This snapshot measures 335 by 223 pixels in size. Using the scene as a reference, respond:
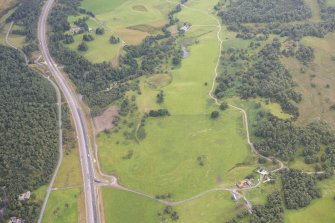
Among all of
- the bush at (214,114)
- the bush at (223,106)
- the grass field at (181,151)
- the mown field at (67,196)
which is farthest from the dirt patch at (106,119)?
the bush at (223,106)

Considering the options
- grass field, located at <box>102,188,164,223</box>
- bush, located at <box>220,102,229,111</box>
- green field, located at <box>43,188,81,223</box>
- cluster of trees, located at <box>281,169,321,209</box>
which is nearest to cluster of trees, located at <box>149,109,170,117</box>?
bush, located at <box>220,102,229,111</box>

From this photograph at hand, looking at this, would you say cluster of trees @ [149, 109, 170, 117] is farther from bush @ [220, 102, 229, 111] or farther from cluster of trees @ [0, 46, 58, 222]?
cluster of trees @ [0, 46, 58, 222]

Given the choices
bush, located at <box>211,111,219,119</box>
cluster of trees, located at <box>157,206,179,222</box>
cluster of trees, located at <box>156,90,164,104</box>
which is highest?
bush, located at <box>211,111,219,119</box>

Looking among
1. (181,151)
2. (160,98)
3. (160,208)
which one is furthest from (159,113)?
(160,208)

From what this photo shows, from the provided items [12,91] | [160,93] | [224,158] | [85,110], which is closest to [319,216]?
[224,158]

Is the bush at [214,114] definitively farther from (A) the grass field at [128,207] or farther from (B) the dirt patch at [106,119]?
(A) the grass field at [128,207]

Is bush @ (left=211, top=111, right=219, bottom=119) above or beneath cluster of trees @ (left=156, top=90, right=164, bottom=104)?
above
